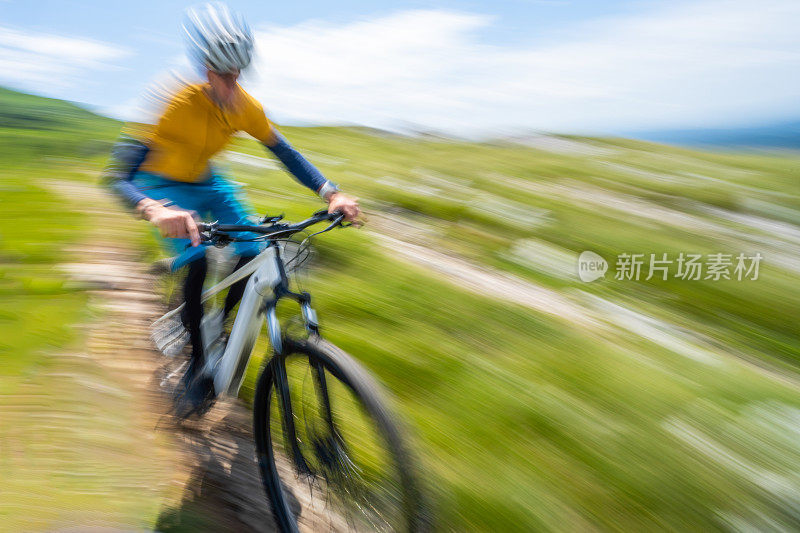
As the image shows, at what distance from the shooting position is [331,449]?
2.37 metres

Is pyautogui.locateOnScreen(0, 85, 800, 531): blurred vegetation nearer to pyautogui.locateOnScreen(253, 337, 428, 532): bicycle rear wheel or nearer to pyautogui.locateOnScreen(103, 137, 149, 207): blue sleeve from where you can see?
pyautogui.locateOnScreen(253, 337, 428, 532): bicycle rear wheel

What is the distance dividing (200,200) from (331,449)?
142 centimetres

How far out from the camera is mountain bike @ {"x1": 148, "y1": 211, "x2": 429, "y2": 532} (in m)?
1.97

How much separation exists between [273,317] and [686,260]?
5.15 metres

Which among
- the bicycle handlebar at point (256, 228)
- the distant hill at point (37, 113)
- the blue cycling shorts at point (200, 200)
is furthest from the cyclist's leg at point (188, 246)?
the distant hill at point (37, 113)

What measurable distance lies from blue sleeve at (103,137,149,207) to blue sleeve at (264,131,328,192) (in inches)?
24.4

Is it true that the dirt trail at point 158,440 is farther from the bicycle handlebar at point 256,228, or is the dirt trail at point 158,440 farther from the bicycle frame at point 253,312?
the bicycle handlebar at point 256,228

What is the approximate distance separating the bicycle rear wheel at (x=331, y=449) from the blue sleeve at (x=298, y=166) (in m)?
0.89

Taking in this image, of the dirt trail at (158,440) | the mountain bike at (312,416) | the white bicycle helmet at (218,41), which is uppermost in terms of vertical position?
the white bicycle helmet at (218,41)

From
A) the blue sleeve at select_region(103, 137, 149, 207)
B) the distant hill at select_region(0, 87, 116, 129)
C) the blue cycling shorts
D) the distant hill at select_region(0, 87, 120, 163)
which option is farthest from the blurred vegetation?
the distant hill at select_region(0, 87, 116, 129)

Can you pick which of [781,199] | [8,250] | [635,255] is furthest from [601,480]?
[781,199]

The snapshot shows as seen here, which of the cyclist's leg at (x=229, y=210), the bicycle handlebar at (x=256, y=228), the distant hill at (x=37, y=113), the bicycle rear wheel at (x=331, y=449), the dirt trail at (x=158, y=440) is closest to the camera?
the bicycle rear wheel at (x=331, y=449)

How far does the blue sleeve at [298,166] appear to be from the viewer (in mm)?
2723

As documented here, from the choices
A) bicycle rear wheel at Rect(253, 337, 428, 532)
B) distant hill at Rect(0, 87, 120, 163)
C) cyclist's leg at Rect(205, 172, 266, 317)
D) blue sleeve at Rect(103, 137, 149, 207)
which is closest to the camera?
bicycle rear wheel at Rect(253, 337, 428, 532)
